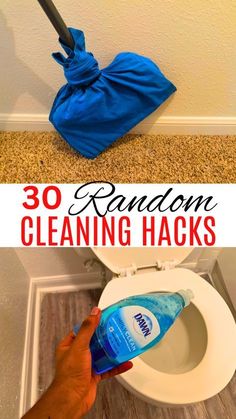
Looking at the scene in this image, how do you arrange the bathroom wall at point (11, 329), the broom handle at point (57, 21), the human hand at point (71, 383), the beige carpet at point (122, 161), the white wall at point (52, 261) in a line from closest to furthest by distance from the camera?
the human hand at point (71, 383), the broom handle at point (57, 21), the bathroom wall at point (11, 329), the beige carpet at point (122, 161), the white wall at point (52, 261)

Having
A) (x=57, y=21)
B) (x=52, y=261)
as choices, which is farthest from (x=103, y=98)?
(x=52, y=261)

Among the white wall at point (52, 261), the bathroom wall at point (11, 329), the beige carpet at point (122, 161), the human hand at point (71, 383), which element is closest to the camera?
the human hand at point (71, 383)

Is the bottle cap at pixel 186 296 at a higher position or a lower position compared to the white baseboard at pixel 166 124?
lower

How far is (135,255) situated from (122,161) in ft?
0.89

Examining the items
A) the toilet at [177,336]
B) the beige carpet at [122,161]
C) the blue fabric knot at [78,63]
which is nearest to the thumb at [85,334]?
the toilet at [177,336]

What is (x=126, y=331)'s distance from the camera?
526 millimetres

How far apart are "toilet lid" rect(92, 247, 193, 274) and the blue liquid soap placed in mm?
207

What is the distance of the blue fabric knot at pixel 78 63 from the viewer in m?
0.73

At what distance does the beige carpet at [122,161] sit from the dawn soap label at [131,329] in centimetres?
38

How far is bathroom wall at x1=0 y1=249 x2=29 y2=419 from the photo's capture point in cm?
72

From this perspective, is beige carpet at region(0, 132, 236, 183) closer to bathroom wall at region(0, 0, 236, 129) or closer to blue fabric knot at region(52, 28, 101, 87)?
bathroom wall at region(0, 0, 236, 129)

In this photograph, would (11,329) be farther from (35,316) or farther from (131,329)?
(131,329)

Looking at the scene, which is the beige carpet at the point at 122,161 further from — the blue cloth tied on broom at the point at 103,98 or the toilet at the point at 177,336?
the toilet at the point at 177,336

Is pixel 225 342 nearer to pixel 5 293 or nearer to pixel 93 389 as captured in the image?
pixel 93 389
